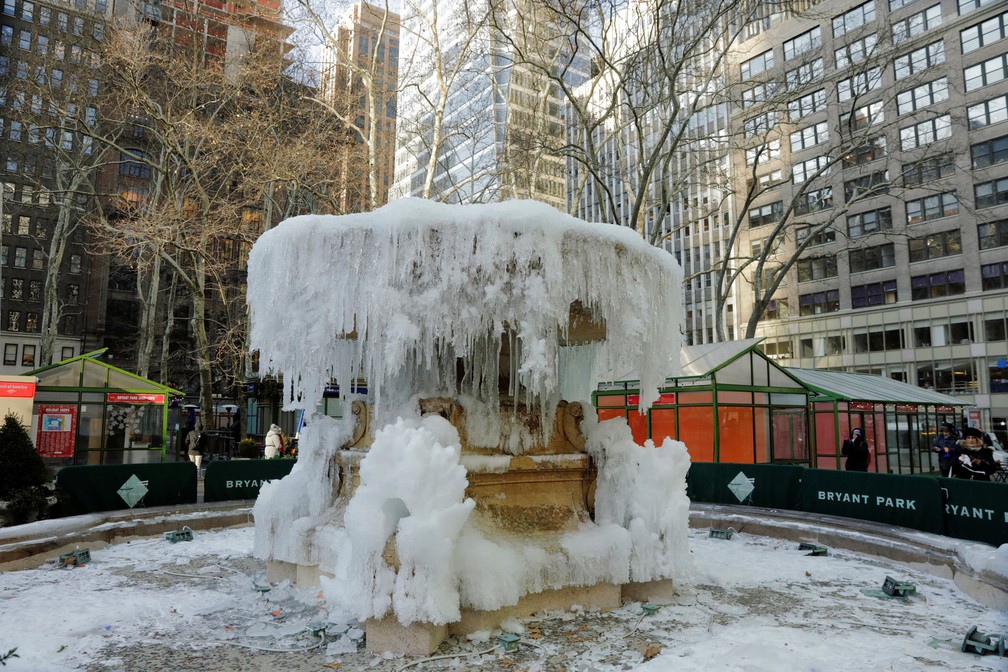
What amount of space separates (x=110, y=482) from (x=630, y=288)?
31.6 ft

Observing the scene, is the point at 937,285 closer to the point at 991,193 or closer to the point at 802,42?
the point at 991,193

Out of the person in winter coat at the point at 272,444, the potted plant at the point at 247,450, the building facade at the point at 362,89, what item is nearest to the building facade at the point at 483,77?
the building facade at the point at 362,89

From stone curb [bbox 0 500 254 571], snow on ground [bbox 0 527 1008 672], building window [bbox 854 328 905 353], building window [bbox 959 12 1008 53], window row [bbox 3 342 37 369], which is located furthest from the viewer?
window row [bbox 3 342 37 369]

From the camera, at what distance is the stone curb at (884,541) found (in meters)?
6.53

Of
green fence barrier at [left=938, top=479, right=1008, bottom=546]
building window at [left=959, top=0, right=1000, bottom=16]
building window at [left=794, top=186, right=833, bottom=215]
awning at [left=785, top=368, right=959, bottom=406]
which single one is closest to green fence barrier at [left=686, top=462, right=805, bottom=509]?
green fence barrier at [left=938, top=479, right=1008, bottom=546]

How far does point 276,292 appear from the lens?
6031 millimetres

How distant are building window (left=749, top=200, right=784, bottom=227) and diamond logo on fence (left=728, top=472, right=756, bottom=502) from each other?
4211cm

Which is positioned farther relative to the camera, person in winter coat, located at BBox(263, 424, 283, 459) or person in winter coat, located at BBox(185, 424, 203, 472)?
person in winter coat, located at BBox(185, 424, 203, 472)

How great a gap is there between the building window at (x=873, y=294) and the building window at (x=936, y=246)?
221cm

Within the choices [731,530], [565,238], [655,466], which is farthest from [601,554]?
[731,530]

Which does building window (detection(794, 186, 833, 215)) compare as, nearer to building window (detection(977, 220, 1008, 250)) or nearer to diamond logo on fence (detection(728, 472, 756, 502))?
building window (detection(977, 220, 1008, 250))

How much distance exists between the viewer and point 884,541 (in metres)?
8.68

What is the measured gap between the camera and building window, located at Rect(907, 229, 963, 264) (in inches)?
1641

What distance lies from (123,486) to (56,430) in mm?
8984
